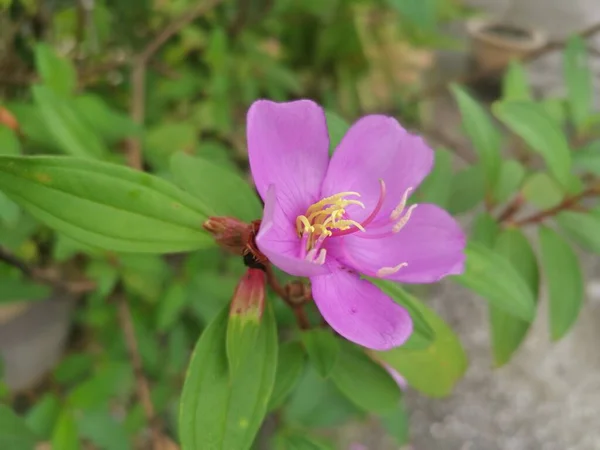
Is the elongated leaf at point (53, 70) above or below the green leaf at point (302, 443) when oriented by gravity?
above

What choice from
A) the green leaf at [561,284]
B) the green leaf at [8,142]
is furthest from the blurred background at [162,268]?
the green leaf at [561,284]

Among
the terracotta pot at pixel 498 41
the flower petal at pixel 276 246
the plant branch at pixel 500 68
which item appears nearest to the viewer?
the flower petal at pixel 276 246

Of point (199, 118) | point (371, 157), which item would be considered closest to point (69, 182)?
point (371, 157)

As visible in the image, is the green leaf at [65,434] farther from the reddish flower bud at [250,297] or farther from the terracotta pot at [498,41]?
the terracotta pot at [498,41]

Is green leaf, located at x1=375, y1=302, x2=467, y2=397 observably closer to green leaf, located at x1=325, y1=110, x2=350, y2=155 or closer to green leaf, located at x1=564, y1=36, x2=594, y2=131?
green leaf, located at x1=325, y1=110, x2=350, y2=155

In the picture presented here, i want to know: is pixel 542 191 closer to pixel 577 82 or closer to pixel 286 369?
pixel 577 82

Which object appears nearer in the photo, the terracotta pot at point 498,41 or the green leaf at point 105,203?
the green leaf at point 105,203
